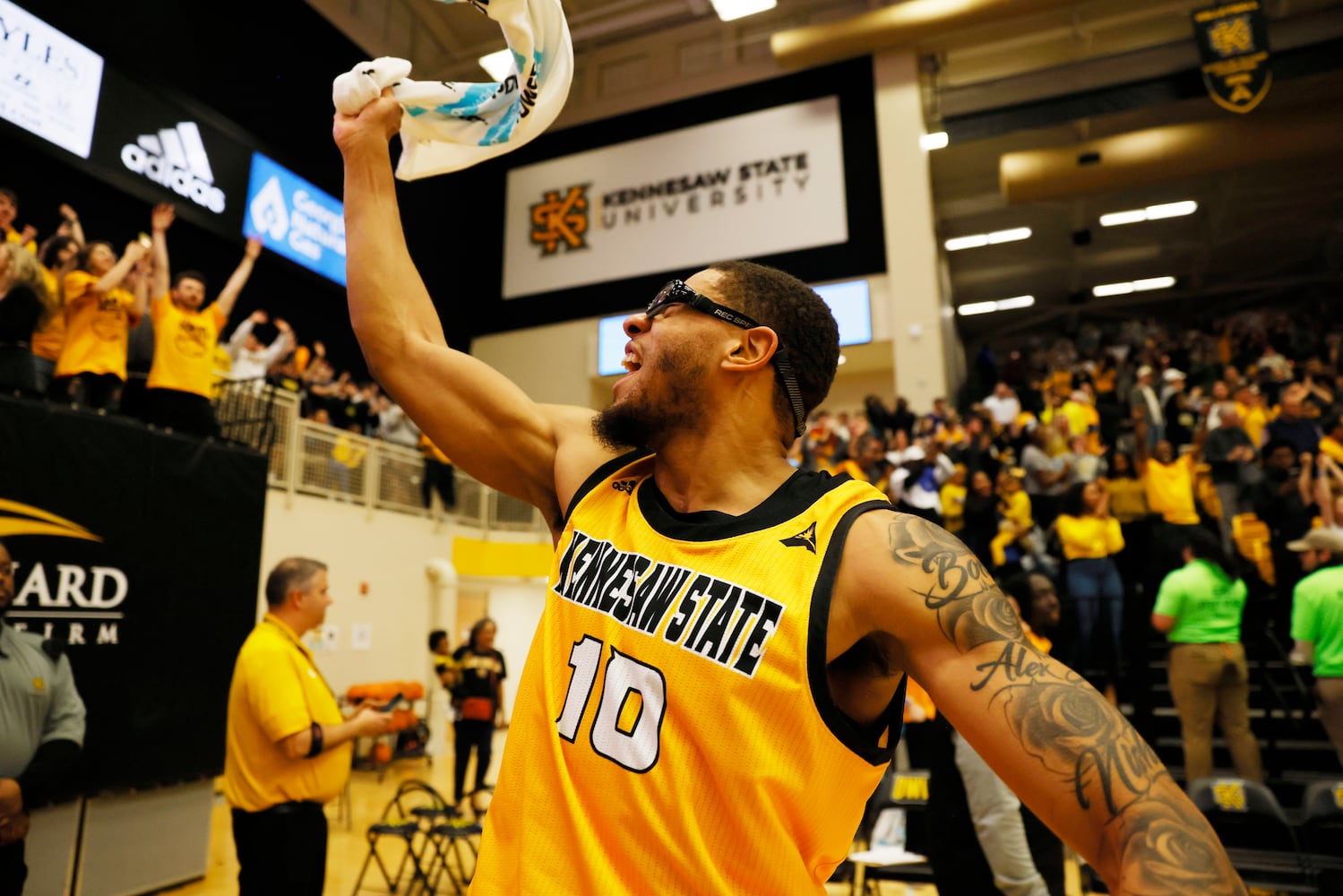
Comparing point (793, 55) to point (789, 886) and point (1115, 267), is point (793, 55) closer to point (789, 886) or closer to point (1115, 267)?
point (1115, 267)

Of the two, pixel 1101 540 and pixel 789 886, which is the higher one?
pixel 1101 540

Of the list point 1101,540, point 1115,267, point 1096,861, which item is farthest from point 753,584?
point 1115,267

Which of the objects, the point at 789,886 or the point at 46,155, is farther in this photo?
the point at 46,155

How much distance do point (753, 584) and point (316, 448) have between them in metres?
11.3

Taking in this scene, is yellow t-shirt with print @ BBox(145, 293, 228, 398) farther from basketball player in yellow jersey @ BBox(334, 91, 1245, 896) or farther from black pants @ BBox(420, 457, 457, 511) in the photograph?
black pants @ BBox(420, 457, 457, 511)

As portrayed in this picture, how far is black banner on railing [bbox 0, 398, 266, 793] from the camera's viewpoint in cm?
481

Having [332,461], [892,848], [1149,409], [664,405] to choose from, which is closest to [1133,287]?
[1149,409]

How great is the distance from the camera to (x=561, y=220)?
54.1ft

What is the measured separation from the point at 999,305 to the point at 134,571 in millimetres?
20222

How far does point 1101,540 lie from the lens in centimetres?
714

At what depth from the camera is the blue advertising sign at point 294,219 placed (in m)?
12.8

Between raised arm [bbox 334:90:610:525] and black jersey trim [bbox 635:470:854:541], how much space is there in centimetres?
24

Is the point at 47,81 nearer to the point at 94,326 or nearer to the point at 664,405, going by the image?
the point at 94,326

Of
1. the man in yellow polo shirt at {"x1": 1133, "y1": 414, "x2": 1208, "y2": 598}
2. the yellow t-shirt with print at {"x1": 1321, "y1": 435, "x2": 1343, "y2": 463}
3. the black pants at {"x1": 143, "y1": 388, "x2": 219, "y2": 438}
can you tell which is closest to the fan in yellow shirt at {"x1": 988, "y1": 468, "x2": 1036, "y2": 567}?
the man in yellow polo shirt at {"x1": 1133, "y1": 414, "x2": 1208, "y2": 598}
